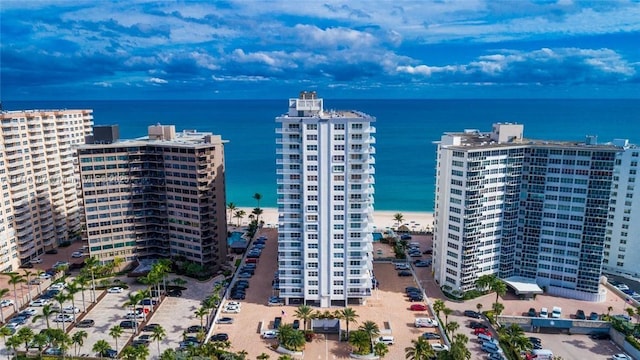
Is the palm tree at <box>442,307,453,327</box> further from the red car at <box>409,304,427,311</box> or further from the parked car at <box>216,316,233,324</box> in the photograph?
the parked car at <box>216,316,233,324</box>

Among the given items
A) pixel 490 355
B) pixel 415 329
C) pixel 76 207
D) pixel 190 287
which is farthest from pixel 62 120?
pixel 490 355

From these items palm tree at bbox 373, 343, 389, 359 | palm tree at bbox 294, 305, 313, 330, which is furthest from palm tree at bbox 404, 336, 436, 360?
palm tree at bbox 294, 305, 313, 330

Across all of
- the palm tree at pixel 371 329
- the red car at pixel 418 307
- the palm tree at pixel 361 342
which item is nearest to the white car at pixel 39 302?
the palm tree at pixel 361 342

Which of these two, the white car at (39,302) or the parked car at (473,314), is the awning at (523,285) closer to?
the parked car at (473,314)

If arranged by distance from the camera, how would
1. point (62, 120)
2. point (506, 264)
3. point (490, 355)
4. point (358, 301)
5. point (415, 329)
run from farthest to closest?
point (62, 120), point (506, 264), point (358, 301), point (415, 329), point (490, 355)

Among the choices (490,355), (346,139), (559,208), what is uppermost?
(346,139)

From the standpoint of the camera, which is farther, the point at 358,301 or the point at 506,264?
the point at 506,264

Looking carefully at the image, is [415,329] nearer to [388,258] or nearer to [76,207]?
[388,258]
